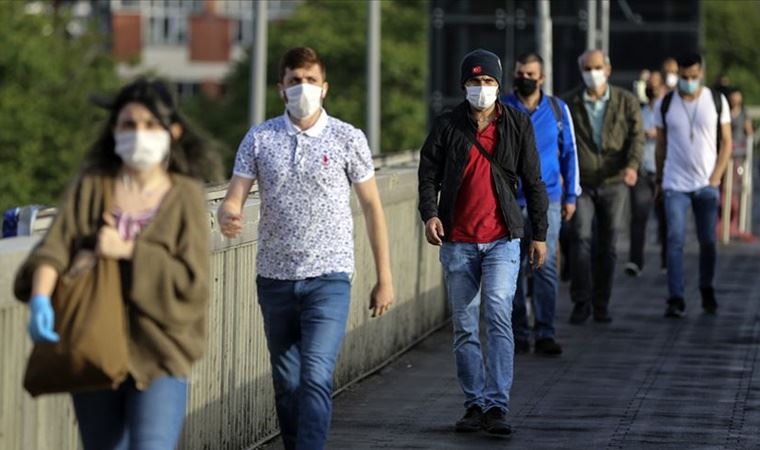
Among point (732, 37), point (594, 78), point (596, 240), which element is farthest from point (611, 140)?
point (732, 37)

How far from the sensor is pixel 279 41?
317ft

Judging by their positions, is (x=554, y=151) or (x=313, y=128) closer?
(x=313, y=128)

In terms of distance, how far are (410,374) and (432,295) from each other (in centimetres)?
272

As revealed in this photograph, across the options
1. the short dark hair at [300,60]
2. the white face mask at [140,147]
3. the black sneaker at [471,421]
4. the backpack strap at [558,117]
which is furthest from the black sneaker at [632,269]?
the white face mask at [140,147]

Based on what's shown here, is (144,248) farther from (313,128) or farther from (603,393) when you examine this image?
(603,393)

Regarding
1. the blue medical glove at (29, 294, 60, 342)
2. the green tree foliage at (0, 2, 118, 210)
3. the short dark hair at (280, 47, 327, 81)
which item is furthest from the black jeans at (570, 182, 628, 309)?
the green tree foliage at (0, 2, 118, 210)

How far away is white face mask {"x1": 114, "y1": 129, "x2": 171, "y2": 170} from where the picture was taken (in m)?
7.14

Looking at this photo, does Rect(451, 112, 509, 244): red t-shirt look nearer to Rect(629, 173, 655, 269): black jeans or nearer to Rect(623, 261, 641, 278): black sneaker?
Rect(629, 173, 655, 269): black jeans

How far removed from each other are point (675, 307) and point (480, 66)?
6163 mm

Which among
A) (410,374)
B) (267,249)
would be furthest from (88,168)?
(410,374)

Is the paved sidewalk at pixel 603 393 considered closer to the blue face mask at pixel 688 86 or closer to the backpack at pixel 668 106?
the backpack at pixel 668 106

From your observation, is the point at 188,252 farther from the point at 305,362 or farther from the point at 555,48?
the point at 555,48

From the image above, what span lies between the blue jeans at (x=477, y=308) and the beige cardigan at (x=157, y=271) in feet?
13.5

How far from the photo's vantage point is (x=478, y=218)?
1134 cm
